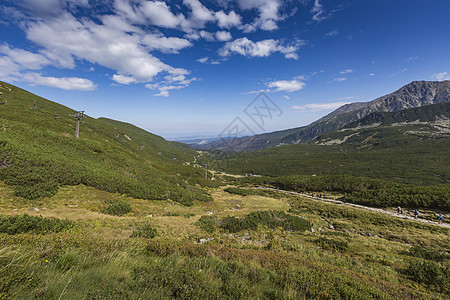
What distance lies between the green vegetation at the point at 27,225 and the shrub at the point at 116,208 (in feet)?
17.5

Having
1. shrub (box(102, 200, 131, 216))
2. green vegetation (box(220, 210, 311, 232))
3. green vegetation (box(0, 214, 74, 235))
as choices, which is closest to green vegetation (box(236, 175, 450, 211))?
green vegetation (box(220, 210, 311, 232))

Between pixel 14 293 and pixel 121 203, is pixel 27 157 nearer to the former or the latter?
pixel 121 203

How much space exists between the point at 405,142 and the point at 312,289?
224799mm

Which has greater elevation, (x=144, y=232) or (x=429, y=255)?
(x=144, y=232)

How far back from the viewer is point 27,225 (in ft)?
25.8

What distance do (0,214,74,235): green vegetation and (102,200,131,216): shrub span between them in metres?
5.34

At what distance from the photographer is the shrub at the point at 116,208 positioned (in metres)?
14.0

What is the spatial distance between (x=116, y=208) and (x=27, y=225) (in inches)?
269

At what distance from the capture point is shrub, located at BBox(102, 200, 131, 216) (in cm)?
1397

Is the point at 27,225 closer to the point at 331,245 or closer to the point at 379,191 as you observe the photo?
the point at 331,245

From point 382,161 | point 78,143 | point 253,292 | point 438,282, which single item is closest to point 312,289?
point 253,292

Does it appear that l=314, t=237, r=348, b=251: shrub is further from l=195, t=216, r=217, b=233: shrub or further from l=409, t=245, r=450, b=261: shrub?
l=195, t=216, r=217, b=233: shrub

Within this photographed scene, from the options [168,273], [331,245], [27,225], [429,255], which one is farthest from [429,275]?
[27,225]

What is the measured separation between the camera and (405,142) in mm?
159000
